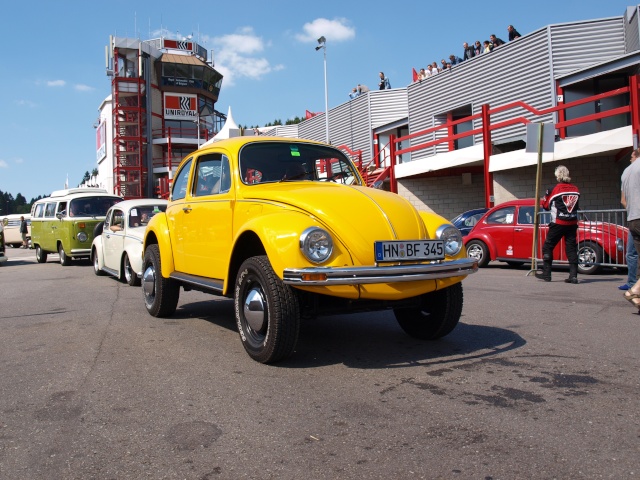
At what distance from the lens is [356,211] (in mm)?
4578

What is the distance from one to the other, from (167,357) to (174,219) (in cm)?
199

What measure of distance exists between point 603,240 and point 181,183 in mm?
8159

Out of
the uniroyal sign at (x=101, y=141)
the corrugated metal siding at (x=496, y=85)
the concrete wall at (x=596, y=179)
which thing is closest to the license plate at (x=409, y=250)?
the concrete wall at (x=596, y=179)

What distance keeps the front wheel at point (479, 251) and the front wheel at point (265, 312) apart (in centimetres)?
909

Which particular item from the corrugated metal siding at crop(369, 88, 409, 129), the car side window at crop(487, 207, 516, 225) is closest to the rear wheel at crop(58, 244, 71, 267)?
the car side window at crop(487, 207, 516, 225)

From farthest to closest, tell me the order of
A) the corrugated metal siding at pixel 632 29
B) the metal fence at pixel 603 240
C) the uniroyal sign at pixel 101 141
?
the uniroyal sign at pixel 101 141, the corrugated metal siding at pixel 632 29, the metal fence at pixel 603 240

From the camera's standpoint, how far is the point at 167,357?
507 centimetres

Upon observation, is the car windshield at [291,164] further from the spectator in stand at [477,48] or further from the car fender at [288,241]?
the spectator in stand at [477,48]

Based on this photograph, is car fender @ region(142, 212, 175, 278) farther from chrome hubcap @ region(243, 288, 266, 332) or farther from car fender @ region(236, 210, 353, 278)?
Answer: car fender @ region(236, 210, 353, 278)

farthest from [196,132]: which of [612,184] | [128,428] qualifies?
[128,428]

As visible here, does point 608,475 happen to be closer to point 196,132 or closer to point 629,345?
point 629,345

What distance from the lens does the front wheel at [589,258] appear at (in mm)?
11039

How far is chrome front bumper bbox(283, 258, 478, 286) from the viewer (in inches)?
161

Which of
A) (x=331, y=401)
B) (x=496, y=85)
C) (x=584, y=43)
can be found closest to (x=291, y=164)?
(x=331, y=401)
